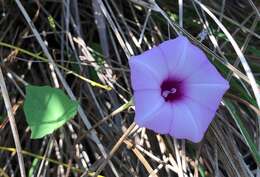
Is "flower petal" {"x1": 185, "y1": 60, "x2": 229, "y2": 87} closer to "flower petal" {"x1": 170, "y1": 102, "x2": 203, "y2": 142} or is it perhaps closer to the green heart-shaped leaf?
"flower petal" {"x1": 170, "y1": 102, "x2": 203, "y2": 142}

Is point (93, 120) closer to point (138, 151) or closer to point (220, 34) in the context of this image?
point (138, 151)

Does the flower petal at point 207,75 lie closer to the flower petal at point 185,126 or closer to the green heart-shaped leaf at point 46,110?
the flower petal at point 185,126

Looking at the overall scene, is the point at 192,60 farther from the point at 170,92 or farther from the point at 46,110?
the point at 46,110

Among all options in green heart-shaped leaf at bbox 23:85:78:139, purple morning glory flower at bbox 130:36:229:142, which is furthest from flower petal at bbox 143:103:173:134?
green heart-shaped leaf at bbox 23:85:78:139

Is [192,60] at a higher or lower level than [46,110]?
higher

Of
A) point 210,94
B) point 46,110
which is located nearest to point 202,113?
point 210,94
